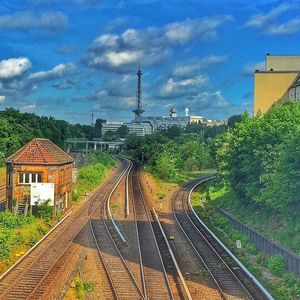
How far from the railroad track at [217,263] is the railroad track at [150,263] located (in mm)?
2291

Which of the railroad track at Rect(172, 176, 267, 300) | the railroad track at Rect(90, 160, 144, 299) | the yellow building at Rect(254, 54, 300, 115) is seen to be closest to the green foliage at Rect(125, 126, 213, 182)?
the yellow building at Rect(254, 54, 300, 115)

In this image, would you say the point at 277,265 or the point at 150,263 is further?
the point at 150,263

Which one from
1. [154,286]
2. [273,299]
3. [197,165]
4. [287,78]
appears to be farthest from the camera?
[197,165]

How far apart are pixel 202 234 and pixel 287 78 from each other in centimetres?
3482

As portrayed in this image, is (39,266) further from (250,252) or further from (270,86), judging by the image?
(270,86)

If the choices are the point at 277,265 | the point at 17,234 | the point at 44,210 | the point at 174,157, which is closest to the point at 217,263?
the point at 277,265

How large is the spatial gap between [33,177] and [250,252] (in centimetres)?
1881

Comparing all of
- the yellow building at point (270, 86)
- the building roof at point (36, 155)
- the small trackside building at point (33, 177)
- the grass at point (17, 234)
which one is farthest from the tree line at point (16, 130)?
the grass at point (17, 234)

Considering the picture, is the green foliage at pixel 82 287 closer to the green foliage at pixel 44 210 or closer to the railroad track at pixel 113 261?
the railroad track at pixel 113 261

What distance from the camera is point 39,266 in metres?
24.0

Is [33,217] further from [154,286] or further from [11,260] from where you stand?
[154,286]

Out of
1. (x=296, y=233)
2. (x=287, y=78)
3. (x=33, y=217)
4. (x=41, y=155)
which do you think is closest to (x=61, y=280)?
(x=296, y=233)

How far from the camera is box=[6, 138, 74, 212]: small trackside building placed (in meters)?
37.3

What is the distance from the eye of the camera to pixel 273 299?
19.2 metres
